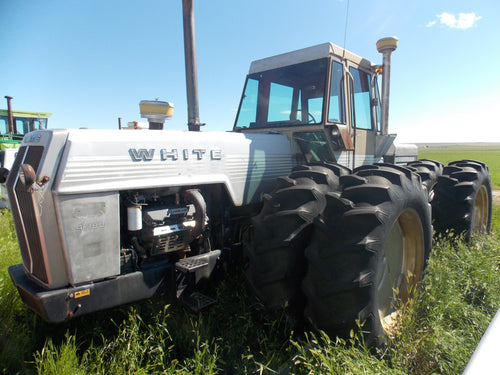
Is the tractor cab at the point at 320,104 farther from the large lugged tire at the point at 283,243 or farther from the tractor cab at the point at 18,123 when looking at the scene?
the tractor cab at the point at 18,123

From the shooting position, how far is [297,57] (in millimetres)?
3625

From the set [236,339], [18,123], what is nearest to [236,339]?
[236,339]

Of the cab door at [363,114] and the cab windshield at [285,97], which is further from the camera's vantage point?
the cab door at [363,114]

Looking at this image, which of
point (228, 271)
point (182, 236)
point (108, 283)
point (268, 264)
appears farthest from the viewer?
point (228, 271)

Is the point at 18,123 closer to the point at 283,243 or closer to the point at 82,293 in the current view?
the point at 82,293

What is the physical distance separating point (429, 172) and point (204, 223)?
271 centimetres

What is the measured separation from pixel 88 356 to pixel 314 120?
8.90ft

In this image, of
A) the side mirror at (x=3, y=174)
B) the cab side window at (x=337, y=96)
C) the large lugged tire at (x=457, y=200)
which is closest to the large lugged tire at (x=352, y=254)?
the cab side window at (x=337, y=96)

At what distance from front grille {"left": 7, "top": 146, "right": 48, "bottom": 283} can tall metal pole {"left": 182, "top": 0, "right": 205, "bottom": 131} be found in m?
2.63

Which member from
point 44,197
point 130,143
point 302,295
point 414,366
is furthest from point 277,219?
point 44,197

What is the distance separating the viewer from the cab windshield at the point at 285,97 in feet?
11.5

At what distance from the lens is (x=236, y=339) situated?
2.55 meters

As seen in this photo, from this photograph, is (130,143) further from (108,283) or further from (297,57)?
(297,57)

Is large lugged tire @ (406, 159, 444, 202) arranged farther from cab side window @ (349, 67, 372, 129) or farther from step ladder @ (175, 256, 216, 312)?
step ladder @ (175, 256, 216, 312)
